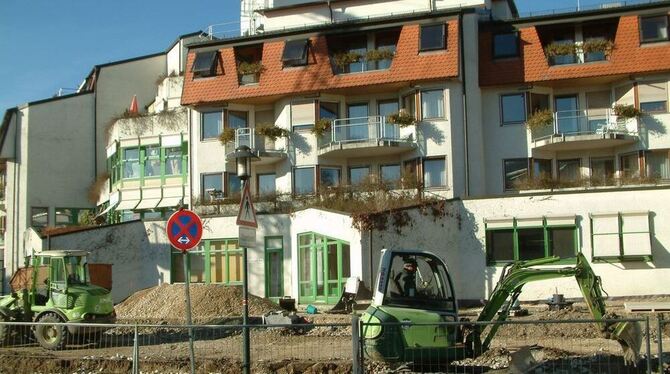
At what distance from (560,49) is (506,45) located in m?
2.30

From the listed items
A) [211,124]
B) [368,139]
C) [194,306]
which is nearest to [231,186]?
[211,124]

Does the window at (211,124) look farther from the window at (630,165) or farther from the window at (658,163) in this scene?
the window at (658,163)

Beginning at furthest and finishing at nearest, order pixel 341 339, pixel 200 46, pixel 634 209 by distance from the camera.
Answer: pixel 200 46, pixel 634 209, pixel 341 339

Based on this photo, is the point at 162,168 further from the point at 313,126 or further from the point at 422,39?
the point at 422,39

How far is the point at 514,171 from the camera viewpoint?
36.3m

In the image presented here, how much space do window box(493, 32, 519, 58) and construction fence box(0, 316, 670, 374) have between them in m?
22.1

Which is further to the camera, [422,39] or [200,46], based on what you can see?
[200,46]

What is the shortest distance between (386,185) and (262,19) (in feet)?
51.6

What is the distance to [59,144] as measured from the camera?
1860 inches

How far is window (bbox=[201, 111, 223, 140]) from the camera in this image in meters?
38.9

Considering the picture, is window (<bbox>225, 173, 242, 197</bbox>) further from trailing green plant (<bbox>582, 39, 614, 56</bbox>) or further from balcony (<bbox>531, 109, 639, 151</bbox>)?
trailing green plant (<bbox>582, 39, 614, 56</bbox>)

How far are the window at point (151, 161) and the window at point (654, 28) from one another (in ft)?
76.8

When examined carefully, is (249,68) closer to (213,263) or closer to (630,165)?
(213,263)

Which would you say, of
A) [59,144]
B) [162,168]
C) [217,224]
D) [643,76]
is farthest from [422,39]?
[59,144]
